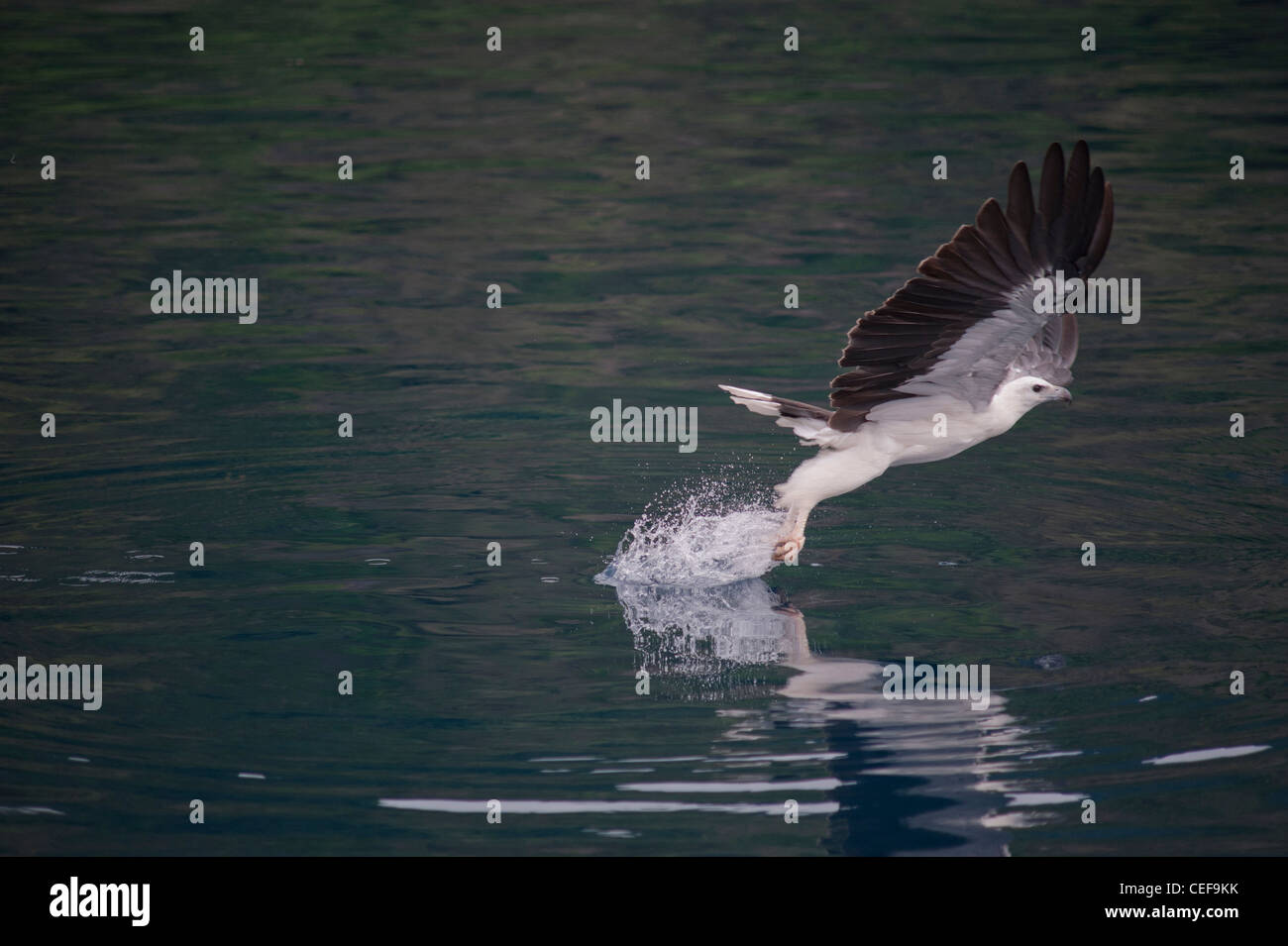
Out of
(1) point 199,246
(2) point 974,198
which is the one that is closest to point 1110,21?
(2) point 974,198

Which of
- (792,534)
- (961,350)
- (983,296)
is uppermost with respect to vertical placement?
(983,296)

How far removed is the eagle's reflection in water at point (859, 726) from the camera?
5891mm

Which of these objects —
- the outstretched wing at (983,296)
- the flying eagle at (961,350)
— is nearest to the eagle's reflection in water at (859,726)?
the flying eagle at (961,350)

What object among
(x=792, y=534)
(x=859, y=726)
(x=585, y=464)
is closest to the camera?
(x=859, y=726)

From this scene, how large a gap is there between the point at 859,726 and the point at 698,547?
2.21 metres

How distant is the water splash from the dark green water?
163mm

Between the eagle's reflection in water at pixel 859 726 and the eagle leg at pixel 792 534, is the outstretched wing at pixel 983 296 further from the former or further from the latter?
the eagle's reflection in water at pixel 859 726

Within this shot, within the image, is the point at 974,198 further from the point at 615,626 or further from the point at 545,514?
the point at 615,626

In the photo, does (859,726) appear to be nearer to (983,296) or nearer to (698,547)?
(983,296)

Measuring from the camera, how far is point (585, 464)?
998 cm

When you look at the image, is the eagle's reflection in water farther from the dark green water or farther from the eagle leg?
the eagle leg

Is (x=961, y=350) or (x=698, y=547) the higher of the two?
(x=961, y=350)

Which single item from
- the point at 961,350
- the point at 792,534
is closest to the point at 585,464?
the point at 792,534

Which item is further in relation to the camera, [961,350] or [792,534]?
[792,534]
